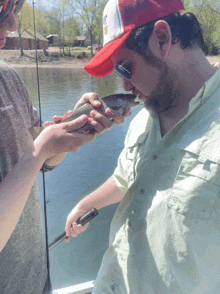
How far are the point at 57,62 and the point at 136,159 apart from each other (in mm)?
29581

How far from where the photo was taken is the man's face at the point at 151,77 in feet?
4.34

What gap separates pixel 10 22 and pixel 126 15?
649mm

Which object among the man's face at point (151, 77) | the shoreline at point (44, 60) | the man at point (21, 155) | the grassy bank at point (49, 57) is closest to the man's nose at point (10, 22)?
the man at point (21, 155)

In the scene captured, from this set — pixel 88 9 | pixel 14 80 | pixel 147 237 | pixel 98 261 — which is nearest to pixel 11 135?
pixel 14 80

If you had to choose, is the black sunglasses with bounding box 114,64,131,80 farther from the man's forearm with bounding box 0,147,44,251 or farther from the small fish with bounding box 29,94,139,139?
the man's forearm with bounding box 0,147,44,251

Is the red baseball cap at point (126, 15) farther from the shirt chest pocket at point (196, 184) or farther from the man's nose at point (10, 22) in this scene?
the shirt chest pocket at point (196, 184)

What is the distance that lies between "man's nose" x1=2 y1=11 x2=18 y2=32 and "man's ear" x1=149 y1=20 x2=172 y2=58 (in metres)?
0.78

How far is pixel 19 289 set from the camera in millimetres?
1534

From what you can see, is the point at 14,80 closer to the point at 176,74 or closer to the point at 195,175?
the point at 176,74

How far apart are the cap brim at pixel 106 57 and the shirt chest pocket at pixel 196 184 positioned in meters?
0.67

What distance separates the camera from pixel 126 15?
50.9 inches

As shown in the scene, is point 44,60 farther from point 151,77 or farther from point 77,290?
point 151,77

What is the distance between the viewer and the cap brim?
132 cm

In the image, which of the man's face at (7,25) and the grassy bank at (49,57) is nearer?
the man's face at (7,25)
